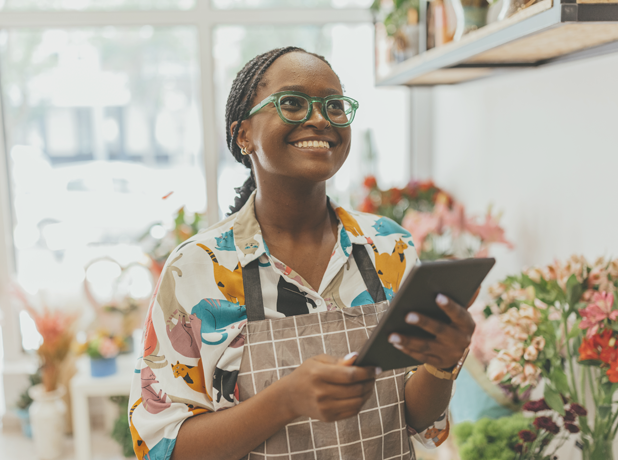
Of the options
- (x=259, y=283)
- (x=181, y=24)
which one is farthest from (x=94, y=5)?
(x=259, y=283)

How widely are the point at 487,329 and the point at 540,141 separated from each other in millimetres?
635

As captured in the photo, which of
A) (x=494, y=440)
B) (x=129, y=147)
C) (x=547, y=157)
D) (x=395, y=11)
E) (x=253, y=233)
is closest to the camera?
(x=253, y=233)

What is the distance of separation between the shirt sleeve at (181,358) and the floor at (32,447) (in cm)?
216

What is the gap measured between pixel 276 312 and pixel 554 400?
2.07 feet

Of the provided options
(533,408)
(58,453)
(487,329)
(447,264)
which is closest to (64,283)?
(58,453)

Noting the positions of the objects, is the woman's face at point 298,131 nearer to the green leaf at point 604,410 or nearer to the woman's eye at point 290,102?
the woman's eye at point 290,102

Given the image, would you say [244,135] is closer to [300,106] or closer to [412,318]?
[300,106]

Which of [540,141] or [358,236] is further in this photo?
[540,141]

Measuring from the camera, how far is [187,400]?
0.86m

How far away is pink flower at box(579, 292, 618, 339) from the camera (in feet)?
3.28

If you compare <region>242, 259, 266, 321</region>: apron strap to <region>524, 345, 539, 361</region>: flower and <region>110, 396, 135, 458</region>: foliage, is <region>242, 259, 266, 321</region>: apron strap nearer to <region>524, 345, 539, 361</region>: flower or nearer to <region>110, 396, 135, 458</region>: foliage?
<region>524, 345, 539, 361</region>: flower

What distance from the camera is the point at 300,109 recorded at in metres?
0.92

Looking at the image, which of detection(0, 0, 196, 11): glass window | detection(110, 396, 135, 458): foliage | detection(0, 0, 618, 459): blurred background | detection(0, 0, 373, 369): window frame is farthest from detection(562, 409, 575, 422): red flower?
detection(0, 0, 196, 11): glass window

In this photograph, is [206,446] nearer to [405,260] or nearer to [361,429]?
[361,429]
